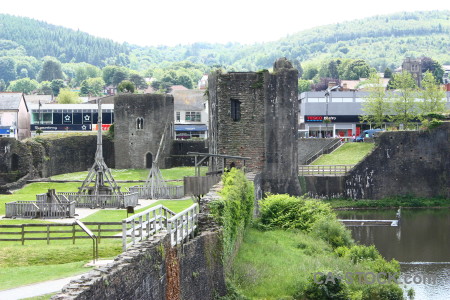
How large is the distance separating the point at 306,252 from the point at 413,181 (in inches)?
1250

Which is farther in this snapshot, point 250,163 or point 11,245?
point 250,163

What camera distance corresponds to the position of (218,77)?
45.8 meters

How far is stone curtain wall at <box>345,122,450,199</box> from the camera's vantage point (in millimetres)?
63188

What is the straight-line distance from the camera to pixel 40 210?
41844 mm

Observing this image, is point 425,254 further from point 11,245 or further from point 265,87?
point 11,245

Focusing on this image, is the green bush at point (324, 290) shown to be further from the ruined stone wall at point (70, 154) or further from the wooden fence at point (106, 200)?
the ruined stone wall at point (70, 154)

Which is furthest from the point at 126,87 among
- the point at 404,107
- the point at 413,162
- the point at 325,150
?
the point at 413,162

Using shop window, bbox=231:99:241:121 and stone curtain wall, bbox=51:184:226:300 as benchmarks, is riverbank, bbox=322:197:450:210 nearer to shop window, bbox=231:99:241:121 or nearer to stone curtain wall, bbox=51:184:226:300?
shop window, bbox=231:99:241:121

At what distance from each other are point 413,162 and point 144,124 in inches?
915

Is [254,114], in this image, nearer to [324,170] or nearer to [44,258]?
[324,170]

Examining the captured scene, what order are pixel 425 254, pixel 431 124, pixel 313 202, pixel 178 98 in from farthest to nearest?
pixel 178 98 < pixel 431 124 < pixel 313 202 < pixel 425 254

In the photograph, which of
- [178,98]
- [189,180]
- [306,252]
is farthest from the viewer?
[178,98]

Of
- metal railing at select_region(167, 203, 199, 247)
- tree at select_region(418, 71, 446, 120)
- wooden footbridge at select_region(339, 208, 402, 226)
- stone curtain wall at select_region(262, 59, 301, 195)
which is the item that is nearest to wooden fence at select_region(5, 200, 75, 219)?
stone curtain wall at select_region(262, 59, 301, 195)

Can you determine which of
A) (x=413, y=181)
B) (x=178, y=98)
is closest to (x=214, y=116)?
(x=413, y=181)
